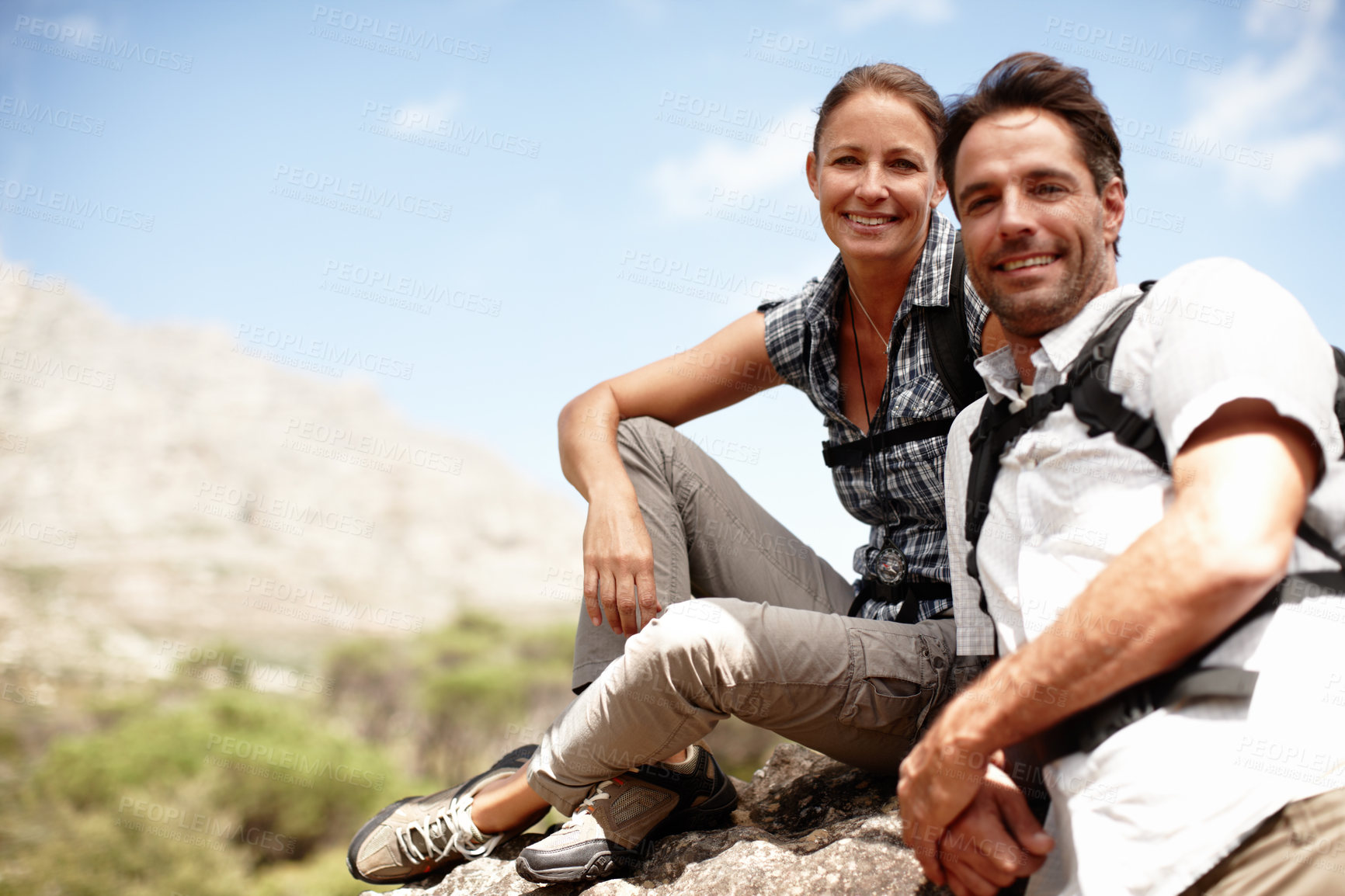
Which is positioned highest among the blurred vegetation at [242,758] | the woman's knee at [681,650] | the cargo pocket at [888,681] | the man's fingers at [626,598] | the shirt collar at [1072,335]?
the shirt collar at [1072,335]

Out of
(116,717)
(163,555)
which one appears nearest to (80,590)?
(163,555)

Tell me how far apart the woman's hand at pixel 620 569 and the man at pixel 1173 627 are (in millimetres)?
933

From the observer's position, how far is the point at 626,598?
2.37 metres

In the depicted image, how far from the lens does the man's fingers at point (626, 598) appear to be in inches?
93.4

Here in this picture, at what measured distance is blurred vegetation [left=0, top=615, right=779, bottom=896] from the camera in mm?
16453

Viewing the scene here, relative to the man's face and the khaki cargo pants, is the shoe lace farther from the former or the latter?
the man's face

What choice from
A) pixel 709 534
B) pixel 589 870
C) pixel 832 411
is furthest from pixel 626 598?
pixel 832 411

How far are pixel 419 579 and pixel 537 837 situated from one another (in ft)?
173

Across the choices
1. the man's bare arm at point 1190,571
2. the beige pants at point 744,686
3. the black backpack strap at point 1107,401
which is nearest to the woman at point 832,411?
the beige pants at point 744,686

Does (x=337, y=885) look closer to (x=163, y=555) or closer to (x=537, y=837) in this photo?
(x=537, y=837)

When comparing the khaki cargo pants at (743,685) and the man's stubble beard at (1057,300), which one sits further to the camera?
the khaki cargo pants at (743,685)

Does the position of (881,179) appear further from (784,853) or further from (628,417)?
(784,853)

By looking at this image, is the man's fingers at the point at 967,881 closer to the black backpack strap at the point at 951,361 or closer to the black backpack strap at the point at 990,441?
the black backpack strap at the point at 990,441

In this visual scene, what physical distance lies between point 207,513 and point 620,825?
54096 mm
